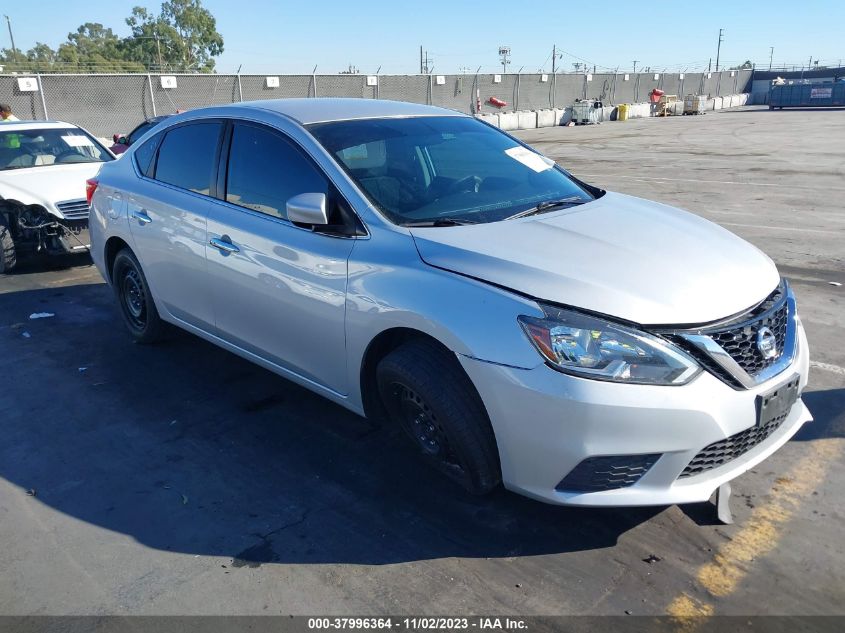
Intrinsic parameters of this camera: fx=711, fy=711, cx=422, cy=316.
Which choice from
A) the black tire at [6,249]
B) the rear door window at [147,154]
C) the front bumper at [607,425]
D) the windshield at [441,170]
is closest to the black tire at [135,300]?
the rear door window at [147,154]

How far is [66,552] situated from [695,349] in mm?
2808

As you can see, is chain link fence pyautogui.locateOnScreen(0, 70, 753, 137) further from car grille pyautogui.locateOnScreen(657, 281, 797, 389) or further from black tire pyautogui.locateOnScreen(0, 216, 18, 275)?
car grille pyautogui.locateOnScreen(657, 281, 797, 389)

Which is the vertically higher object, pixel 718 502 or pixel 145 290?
pixel 145 290

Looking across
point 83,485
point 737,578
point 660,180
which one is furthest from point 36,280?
point 660,180

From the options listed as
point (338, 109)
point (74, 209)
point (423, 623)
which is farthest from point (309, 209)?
point (74, 209)

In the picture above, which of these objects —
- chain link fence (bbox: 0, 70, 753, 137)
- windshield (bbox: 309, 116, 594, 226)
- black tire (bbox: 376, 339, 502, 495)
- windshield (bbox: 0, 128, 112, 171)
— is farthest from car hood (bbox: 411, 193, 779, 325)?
chain link fence (bbox: 0, 70, 753, 137)

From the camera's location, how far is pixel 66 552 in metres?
3.14

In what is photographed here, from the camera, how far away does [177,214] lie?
462cm

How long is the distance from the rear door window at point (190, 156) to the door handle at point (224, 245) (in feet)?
1.30

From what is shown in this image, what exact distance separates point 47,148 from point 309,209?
23.4 ft

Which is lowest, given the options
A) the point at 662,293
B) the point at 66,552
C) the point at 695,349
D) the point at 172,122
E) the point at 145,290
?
the point at 66,552

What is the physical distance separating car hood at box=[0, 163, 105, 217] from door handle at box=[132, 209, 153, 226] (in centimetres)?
340

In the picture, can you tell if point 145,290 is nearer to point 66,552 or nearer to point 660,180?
point 66,552

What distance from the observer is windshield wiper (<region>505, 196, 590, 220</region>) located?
366cm
